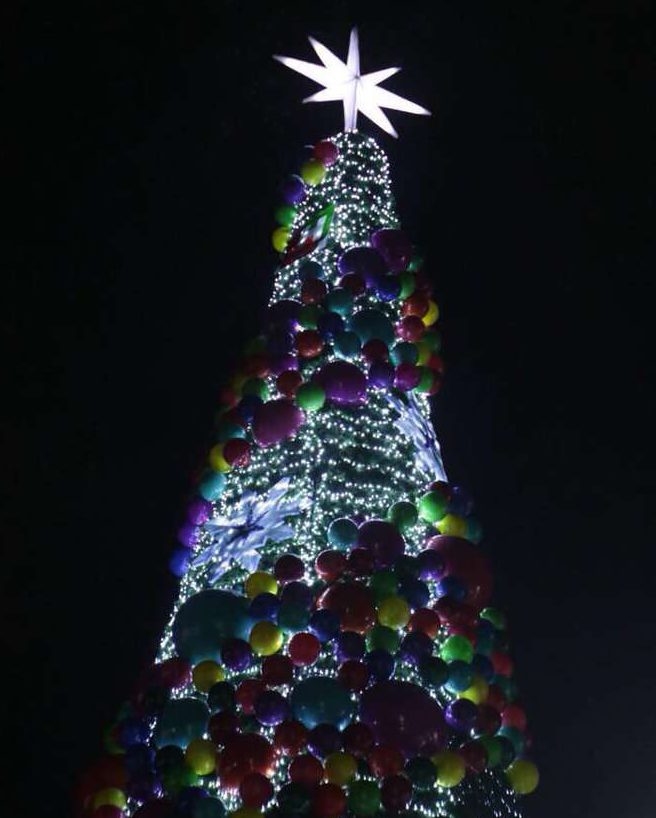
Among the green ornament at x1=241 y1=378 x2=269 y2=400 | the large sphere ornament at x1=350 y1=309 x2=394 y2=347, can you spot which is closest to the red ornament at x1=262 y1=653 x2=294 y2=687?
the green ornament at x1=241 y1=378 x2=269 y2=400

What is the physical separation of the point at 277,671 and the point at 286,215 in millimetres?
1902

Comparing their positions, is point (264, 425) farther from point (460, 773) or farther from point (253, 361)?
point (460, 773)

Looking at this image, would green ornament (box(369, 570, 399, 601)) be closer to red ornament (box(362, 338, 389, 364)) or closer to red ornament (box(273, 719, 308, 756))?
red ornament (box(273, 719, 308, 756))

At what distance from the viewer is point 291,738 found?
7.22 feet

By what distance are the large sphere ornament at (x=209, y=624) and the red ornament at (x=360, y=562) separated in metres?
0.30

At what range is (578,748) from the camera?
4.67m

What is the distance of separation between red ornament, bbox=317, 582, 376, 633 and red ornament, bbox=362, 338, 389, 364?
792mm

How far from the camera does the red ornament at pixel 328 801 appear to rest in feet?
6.88

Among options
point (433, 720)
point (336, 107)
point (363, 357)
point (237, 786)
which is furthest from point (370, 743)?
point (336, 107)

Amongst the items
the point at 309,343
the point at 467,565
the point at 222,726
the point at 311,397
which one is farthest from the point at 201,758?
the point at 309,343

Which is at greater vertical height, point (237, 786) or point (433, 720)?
point (433, 720)

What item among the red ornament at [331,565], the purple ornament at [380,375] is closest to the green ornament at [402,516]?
the red ornament at [331,565]

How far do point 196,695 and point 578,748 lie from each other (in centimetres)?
292

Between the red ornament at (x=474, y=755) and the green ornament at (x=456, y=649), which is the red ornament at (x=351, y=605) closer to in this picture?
the green ornament at (x=456, y=649)
